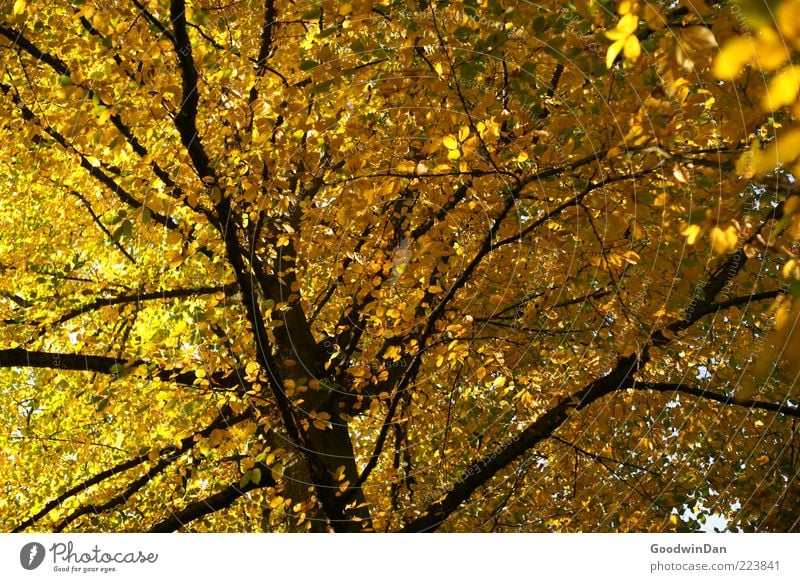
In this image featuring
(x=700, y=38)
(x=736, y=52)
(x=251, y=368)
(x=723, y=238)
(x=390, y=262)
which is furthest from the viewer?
(x=390, y=262)

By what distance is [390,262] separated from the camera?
6.60 metres

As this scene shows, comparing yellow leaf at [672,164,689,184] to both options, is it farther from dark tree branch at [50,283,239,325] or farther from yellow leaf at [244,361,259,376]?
dark tree branch at [50,283,239,325]

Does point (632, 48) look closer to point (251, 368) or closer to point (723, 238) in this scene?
point (723, 238)

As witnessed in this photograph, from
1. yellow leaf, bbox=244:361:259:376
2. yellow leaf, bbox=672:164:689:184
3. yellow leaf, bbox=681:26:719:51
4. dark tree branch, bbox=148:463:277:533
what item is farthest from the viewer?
dark tree branch, bbox=148:463:277:533

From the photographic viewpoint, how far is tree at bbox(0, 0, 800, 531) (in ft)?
17.8

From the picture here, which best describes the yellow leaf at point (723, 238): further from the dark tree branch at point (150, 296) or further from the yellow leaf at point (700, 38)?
the dark tree branch at point (150, 296)

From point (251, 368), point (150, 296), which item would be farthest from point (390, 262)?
point (150, 296)

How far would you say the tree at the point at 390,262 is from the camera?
5.43 m

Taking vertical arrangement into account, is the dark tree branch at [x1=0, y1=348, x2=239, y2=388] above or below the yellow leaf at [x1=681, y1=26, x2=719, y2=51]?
above

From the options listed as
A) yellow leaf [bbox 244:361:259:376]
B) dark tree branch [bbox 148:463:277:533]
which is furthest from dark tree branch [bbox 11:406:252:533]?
yellow leaf [bbox 244:361:259:376]

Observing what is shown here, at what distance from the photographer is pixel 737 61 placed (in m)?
2.01

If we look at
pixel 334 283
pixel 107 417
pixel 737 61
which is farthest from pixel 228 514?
pixel 737 61

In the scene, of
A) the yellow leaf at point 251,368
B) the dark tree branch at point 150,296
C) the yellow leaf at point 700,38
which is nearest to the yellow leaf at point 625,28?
the yellow leaf at point 700,38
